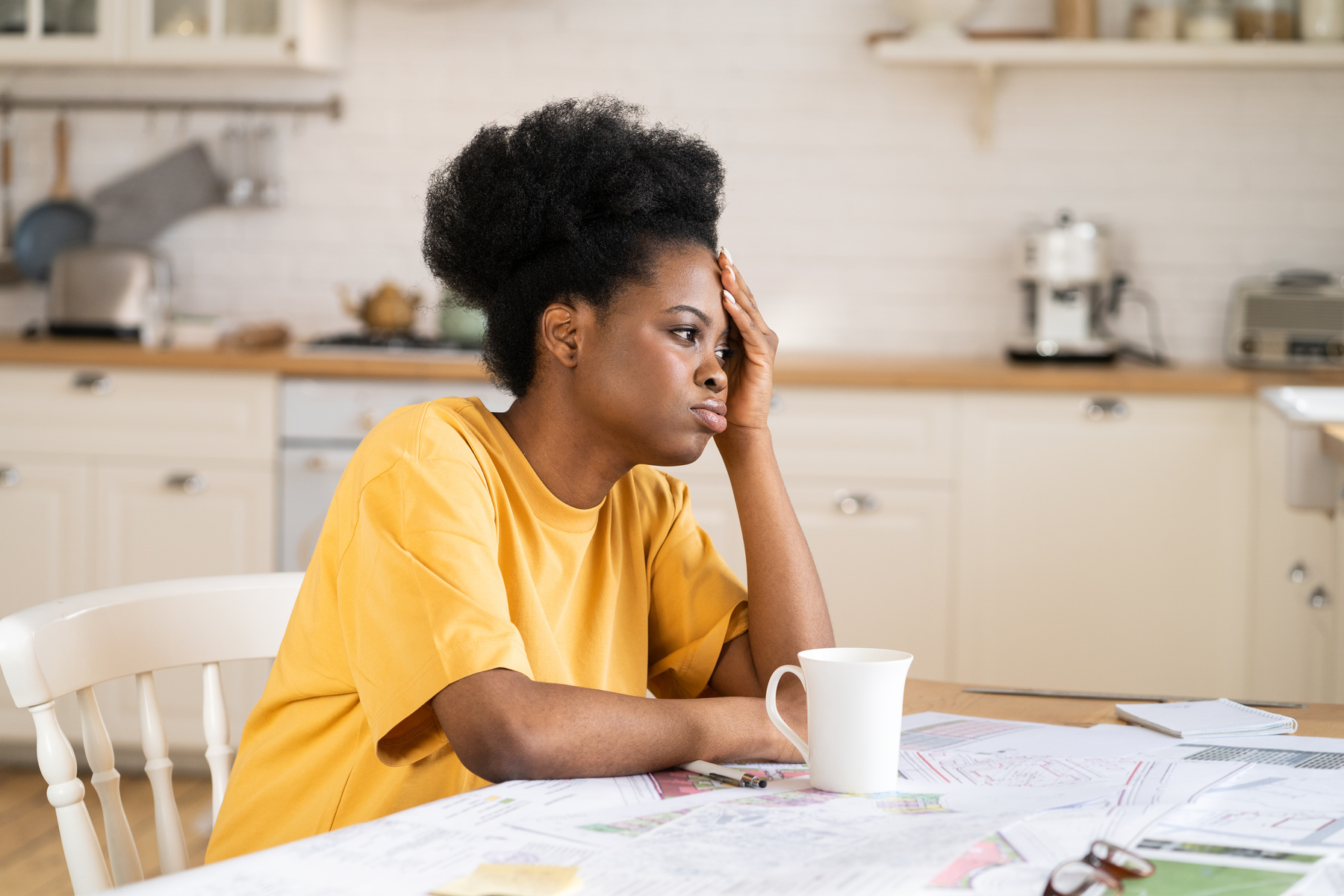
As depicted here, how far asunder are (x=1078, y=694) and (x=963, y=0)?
245 cm

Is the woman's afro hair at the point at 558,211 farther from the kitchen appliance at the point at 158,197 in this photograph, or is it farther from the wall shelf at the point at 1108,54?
the kitchen appliance at the point at 158,197

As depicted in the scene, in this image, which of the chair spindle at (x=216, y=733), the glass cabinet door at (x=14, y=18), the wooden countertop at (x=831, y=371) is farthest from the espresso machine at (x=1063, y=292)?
the glass cabinet door at (x=14, y=18)

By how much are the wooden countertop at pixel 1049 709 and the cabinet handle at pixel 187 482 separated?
218cm

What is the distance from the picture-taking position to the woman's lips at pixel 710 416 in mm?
1159

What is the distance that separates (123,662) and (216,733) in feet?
0.48

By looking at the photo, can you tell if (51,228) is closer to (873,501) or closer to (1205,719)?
(873,501)

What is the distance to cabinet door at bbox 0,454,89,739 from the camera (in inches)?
119

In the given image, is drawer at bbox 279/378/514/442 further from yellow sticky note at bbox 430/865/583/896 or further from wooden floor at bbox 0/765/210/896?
yellow sticky note at bbox 430/865/583/896

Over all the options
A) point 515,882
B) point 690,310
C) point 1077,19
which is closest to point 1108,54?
point 1077,19

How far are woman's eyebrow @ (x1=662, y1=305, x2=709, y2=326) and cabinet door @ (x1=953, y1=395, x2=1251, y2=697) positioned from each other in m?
1.82

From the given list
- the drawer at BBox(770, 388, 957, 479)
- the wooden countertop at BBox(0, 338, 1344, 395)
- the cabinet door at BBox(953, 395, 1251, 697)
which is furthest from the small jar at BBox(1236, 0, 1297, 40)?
the drawer at BBox(770, 388, 957, 479)

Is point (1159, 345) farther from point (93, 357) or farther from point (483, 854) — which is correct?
point (483, 854)

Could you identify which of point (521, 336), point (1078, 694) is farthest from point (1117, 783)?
point (521, 336)

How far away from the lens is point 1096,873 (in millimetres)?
667
